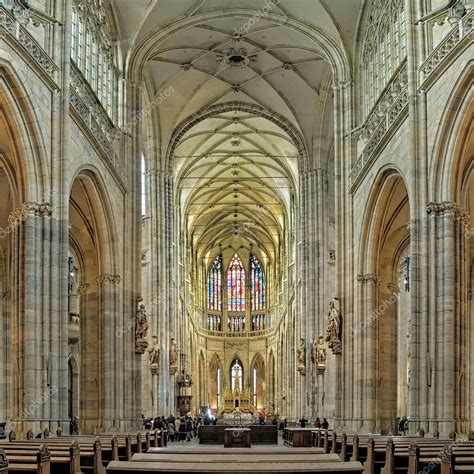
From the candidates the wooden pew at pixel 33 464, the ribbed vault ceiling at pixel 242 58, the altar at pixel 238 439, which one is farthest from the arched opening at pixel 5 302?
the wooden pew at pixel 33 464

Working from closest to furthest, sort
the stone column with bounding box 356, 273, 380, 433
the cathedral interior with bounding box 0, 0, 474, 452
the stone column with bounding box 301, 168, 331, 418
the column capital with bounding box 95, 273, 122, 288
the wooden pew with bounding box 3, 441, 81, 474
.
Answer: the wooden pew with bounding box 3, 441, 81, 474 → the cathedral interior with bounding box 0, 0, 474, 452 → the stone column with bounding box 356, 273, 380, 433 → the column capital with bounding box 95, 273, 122, 288 → the stone column with bounding box 301, 168, 331, 418

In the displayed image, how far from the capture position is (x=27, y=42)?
21.0 m

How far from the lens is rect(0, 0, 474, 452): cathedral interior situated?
21.1m

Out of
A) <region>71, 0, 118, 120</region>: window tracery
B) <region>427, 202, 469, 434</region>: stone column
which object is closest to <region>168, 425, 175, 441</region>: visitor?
<region>71, 0, 118, 120</region>: window tracery

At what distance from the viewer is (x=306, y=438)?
30.9 m

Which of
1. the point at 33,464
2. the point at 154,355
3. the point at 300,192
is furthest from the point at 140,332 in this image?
the point at 33,464

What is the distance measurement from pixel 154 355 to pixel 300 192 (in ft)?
42.6

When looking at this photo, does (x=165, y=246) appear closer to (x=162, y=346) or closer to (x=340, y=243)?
(x=162, y=346)

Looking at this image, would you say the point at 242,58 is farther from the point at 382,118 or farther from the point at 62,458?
the point at 62,458

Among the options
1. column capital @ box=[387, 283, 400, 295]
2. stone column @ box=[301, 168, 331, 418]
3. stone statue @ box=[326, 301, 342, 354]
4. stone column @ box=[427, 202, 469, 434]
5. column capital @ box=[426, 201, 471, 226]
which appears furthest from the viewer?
stone column @ box=[301, 168, 331, 418]

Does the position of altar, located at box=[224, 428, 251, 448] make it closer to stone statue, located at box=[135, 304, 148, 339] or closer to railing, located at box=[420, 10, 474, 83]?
stone statue, located at box=[135, 304, 148, 339]

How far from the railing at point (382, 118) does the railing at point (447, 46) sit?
6.22 feet

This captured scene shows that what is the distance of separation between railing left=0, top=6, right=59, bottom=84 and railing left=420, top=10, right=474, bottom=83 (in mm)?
10041

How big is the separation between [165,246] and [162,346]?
586 centimetres
